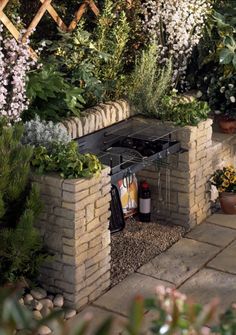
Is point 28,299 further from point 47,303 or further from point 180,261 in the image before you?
point 180,261

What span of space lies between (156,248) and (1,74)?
1.52 meters

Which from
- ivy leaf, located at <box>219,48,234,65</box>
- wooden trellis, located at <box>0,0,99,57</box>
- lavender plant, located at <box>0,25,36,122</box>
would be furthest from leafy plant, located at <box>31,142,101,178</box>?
ivy leaf, located at <box>219,48,234,65</box>

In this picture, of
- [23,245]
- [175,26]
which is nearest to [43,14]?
[175,26]

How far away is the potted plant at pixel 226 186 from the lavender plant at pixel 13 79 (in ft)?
5.40

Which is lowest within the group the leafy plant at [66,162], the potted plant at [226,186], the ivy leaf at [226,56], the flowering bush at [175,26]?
the potted plant at [226,186]

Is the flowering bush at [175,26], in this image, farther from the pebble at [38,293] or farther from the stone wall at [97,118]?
the pebble at [38,293]

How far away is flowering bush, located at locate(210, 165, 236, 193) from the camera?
4.77 m

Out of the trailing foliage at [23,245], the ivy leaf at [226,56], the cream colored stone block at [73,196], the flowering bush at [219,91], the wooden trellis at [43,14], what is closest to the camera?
the trailing foliage at [23,245]

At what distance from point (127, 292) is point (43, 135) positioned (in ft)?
3.36

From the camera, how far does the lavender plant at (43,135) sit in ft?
11.8

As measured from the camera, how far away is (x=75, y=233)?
131 inches

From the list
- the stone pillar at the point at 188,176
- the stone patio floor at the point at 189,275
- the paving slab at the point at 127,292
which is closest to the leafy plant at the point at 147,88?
the stone pillar at the point at 188,176

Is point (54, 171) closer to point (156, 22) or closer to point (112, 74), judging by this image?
point (112, 74)

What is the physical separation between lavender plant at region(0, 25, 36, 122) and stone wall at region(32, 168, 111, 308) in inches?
23.8
